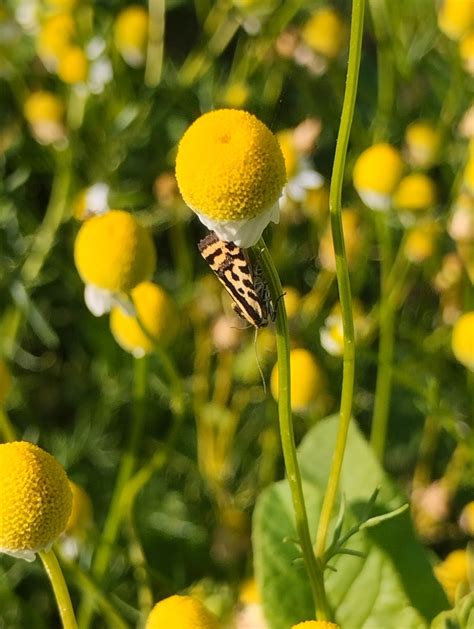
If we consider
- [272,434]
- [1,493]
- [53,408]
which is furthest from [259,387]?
[1,493]

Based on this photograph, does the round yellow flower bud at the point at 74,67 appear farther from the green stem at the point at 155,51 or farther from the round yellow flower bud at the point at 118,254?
the round yellow flower bud at the point at 118,254

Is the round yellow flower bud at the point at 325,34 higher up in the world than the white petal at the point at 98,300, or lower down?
higher up

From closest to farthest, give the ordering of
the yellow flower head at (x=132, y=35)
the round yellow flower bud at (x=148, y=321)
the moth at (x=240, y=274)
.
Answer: the moth at (x=240, y=274) < the round yellow flower bud at (x=148, y=321) < the yellow flower head at (x=132, y=35)

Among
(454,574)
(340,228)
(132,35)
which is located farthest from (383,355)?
(132,35)

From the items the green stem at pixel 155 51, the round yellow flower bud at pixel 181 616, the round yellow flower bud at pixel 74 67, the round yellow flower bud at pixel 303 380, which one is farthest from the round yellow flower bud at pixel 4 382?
the green stem at pixel 155 51

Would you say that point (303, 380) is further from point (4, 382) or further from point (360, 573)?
point (4, 382)

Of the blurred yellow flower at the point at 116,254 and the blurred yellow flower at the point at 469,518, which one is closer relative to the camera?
the blurred yellow flower at the point at 116,254

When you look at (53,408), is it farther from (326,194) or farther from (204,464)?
(326,194)
